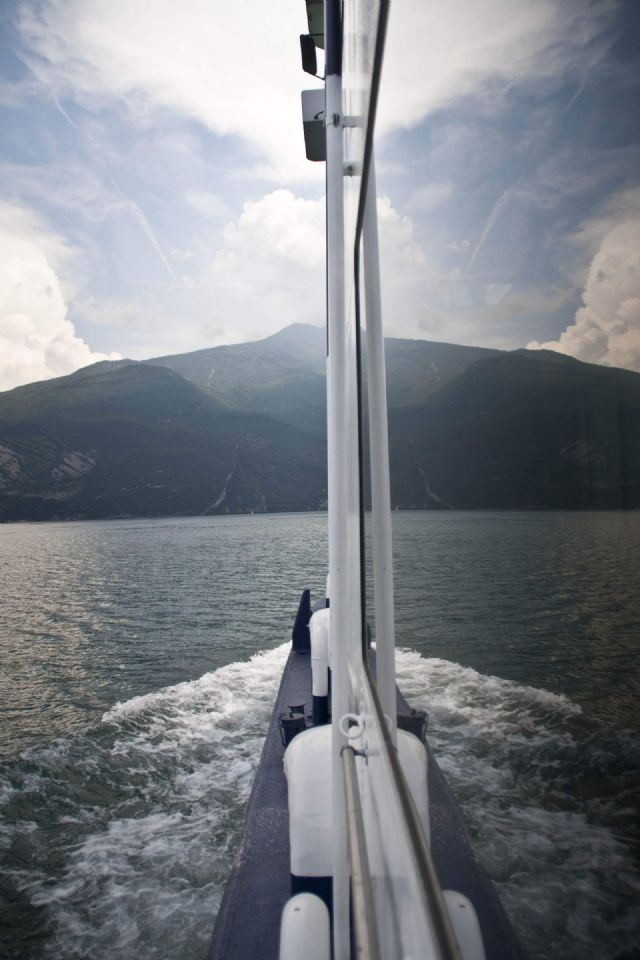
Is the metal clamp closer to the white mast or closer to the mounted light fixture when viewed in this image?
the white mast

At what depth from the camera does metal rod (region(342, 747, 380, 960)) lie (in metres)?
0.88

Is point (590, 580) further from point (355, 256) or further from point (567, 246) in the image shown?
point (355, 256)

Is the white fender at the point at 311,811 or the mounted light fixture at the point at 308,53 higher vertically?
the mounted light fixture at the point at 308,53

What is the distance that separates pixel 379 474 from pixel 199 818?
5.80m

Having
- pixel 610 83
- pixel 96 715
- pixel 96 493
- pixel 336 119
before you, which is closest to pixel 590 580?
pixel 610 83

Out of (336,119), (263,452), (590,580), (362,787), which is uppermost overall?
(263,452)

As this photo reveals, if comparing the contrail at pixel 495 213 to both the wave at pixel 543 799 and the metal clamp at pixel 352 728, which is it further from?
the metal clamp at pixel 352 728

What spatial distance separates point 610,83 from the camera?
444 mm

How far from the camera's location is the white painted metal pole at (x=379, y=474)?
48.8 inches

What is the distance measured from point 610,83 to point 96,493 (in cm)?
11814

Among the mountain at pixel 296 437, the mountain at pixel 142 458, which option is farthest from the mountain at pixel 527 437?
the mountain at pixel 142 458

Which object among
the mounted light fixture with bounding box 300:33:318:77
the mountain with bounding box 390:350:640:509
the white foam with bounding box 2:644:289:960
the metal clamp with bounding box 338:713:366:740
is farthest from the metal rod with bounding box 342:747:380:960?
the mounted light fixture with bounding box 300:33:318:77

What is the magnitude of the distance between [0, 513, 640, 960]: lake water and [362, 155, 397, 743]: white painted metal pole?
186 mm

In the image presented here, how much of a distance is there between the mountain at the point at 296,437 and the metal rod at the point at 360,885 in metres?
0.74
